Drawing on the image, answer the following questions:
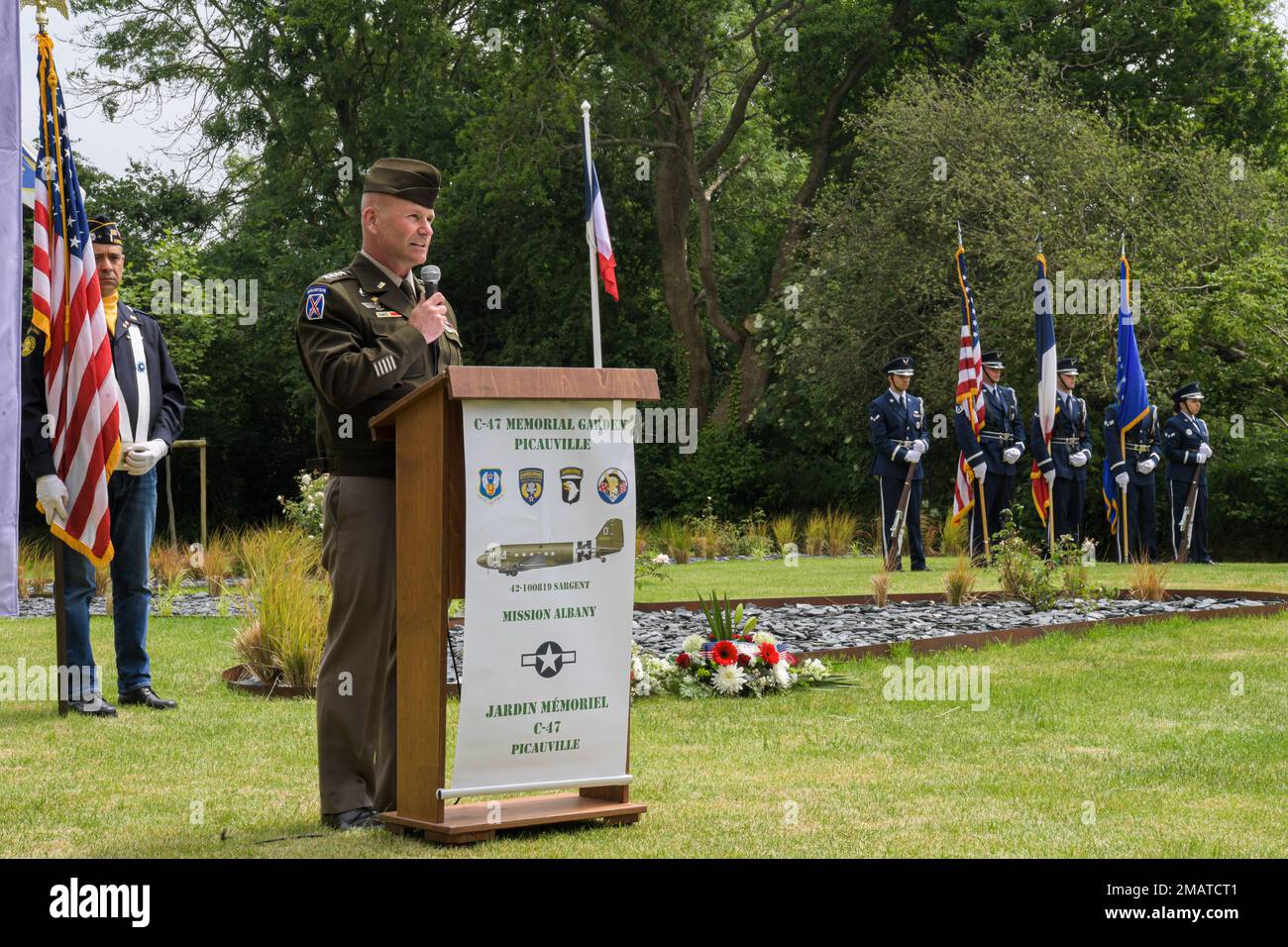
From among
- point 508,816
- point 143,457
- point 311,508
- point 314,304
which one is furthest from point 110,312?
point 311,508

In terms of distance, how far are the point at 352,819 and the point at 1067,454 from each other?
16684mm

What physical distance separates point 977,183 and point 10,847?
927 inches

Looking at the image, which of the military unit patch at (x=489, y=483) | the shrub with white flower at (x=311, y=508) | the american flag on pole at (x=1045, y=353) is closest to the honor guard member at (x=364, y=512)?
the military unit patch at (x=489, y=483)

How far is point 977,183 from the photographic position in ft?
86.3

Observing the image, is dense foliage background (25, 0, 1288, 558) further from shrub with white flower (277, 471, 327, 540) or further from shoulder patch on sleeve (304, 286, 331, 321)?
shoulder patch on sleeve (304, 286, 331, 321)

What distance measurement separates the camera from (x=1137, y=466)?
21.3 meters

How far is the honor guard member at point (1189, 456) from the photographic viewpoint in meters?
21.5

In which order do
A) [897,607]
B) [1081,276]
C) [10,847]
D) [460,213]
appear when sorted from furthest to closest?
1. [460,213]
2. [1081,276]
3. [897,607]
4. [10,847]

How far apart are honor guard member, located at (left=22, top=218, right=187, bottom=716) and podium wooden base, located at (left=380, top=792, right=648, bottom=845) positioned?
11.4 feet

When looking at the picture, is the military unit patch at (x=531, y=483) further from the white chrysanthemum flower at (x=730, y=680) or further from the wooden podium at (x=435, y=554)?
the white chrysanthemum flower at (x=730, y=680)

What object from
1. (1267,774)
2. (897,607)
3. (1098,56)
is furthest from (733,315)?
(1267,774)

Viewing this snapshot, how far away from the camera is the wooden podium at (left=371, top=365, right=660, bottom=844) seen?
5.07m

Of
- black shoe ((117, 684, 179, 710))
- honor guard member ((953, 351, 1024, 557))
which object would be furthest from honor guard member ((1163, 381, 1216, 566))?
black shoe ((117, 684, 179, 710))
